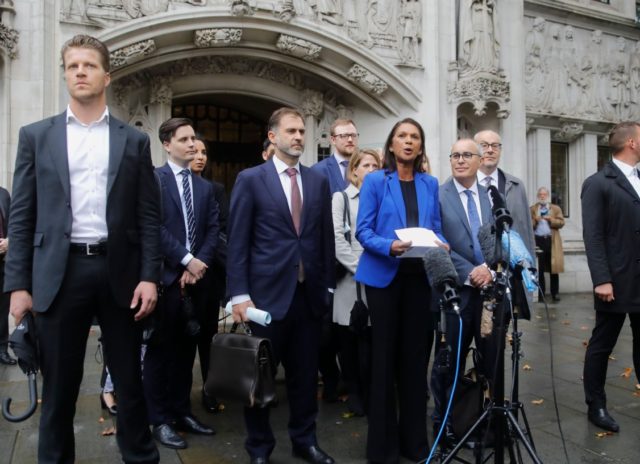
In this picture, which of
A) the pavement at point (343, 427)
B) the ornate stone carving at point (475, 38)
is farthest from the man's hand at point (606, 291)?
the ornate stone carving at point (475, 38)

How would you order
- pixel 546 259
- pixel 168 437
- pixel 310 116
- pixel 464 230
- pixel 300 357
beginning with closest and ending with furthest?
pixel 300 357 → pixel 168 437 → pixel 464 230 → pixel 310 116 → pixel 546 259

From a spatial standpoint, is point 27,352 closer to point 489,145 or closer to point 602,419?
point 489,145

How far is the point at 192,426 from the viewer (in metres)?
4.07

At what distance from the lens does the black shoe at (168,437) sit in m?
3.78

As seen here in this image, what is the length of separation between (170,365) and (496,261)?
8.35 feet

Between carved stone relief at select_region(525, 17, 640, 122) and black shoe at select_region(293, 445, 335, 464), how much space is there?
1067 centimetres

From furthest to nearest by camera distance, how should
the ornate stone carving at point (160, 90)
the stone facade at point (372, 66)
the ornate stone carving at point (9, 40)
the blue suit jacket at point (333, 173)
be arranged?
the ornate stone carving at point (160, 90), the stone facade at point (372, 66), the ornate stone carving at point (9, 40), the blue suit jacket at point (333, 173)

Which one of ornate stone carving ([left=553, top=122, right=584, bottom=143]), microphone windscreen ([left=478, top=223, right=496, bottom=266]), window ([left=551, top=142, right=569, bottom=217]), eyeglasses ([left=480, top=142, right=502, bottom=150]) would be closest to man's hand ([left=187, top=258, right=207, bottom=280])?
microphone windscreen ([left=478, top=223, right=496, bottom=266])

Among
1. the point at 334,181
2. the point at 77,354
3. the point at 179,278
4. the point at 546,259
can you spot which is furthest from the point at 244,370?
the point at 546,259

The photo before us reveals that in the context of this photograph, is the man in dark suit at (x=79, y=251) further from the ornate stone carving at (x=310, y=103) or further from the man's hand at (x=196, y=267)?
the ornate stone carving at (x=310, y=103)

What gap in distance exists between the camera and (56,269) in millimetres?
2709

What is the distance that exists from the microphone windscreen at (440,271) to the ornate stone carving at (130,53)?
6.78 m

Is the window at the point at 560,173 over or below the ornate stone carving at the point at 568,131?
below

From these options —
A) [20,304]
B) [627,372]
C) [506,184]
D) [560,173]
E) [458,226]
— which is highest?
[560,173]
